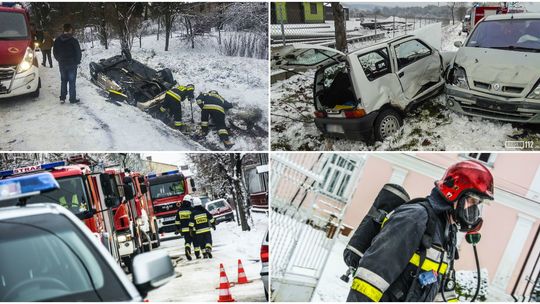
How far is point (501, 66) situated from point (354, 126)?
1.56 metres

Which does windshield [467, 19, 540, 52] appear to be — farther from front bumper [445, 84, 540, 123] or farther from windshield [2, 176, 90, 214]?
windshield [2, 176, 90, 214]

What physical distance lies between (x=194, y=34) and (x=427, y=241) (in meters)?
3.80

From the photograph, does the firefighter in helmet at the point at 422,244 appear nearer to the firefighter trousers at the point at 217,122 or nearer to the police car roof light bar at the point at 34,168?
the firefighter trousers at the point at 217,122

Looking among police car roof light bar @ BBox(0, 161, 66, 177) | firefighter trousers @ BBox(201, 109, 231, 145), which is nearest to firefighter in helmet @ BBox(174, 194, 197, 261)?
firefighter trousers @ BBox(201, 109, 231, 145)

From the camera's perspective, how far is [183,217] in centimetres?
667

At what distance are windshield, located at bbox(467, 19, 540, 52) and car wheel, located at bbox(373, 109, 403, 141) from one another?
113cm

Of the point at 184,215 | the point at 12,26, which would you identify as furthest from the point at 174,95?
the point at 12,26

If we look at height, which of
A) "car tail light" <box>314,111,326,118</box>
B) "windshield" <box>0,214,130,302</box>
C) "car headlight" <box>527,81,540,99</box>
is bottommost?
"windshield" <box>0,214,130,302</box>

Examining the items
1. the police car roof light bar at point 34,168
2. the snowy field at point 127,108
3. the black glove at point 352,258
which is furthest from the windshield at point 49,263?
the snowy field at point 127,108

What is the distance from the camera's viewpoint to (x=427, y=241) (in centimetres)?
356

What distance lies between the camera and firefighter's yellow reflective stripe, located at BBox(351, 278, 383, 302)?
3.36 metres

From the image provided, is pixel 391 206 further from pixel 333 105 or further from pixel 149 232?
pixel 149 232

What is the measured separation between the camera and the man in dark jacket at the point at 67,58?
6348 mm

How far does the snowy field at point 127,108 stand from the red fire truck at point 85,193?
0.37 meters
